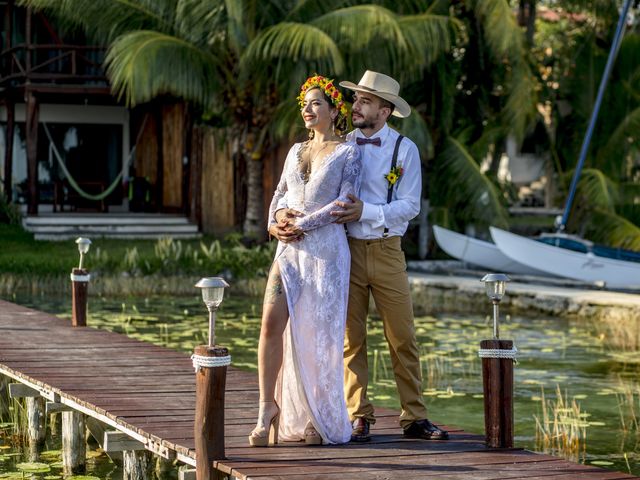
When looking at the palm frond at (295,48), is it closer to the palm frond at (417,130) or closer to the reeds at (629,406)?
the palm frond at (417,130)

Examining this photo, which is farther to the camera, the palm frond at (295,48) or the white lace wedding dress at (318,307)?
the palm frond at (295,48)

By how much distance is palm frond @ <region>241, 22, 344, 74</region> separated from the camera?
1975 cm

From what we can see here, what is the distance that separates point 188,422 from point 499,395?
1693 mm

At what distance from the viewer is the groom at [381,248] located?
6.83m

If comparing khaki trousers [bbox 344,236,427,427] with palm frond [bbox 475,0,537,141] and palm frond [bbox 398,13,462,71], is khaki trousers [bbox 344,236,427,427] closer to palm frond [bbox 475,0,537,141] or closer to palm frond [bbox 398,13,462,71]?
palm frond [bbox 398,13,462,71]

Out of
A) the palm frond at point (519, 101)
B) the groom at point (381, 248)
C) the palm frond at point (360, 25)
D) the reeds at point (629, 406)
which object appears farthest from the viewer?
the palm frond at point (519, 101)

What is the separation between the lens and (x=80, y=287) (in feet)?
39.2

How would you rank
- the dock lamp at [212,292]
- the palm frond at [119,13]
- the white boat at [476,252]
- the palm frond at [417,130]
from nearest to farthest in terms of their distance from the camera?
the dock lamp at [212,292], the palm frond at [119,13], the palm frond at [417,130], the white boat at [476,252]

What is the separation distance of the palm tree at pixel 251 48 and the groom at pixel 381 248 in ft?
42.6

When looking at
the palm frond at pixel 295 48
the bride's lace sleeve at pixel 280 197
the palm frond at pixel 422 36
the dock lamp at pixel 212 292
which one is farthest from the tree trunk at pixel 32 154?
the dock lamp at pixel 212 292

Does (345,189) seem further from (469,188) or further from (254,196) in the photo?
(469,188)

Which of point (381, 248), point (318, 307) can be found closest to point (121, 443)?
point (318, 307)

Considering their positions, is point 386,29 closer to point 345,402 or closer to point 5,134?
point 5,134

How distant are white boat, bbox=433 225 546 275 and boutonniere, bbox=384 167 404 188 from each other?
51.1 feet
